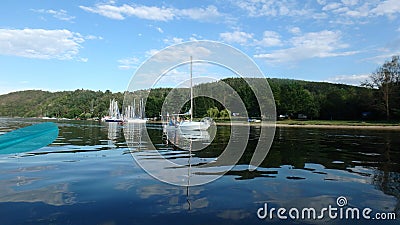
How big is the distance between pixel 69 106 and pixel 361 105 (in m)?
159

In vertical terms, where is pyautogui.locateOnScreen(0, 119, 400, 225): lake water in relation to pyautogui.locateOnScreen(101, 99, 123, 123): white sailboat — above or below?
below

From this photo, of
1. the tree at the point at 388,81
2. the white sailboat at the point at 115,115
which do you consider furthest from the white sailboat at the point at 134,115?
the tree at the point at 388,81

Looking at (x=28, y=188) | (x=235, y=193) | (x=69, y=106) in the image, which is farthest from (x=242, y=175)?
(x=69, y=106)

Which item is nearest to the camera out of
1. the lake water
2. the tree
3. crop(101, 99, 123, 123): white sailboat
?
the lake water

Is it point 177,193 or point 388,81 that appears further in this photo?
point 388,81

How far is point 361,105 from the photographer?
86125mm

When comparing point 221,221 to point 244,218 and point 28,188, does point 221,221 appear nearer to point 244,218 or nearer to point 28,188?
point 244,218

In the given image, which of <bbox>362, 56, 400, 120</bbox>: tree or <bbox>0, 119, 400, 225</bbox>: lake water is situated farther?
<bbox>362, 56, 400, 120</bbox>: tree

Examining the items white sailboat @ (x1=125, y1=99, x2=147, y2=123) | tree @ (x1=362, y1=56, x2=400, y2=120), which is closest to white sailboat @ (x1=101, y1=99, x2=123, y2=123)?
white sailboat @ (x1=125, y1=99, x2=147, y2=123)

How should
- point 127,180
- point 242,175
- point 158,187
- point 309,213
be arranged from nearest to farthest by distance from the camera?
point 309,213 → point 158,187 → point 127,180 → point 242,175

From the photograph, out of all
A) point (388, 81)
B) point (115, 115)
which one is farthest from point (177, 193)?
point (115, 115)

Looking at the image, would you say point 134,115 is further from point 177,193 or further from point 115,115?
point 177,193

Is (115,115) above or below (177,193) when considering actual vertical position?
above

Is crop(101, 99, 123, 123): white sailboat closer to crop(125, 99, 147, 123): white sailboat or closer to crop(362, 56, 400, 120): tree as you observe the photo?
crop(125, 99, 147, 123): white sailboat
